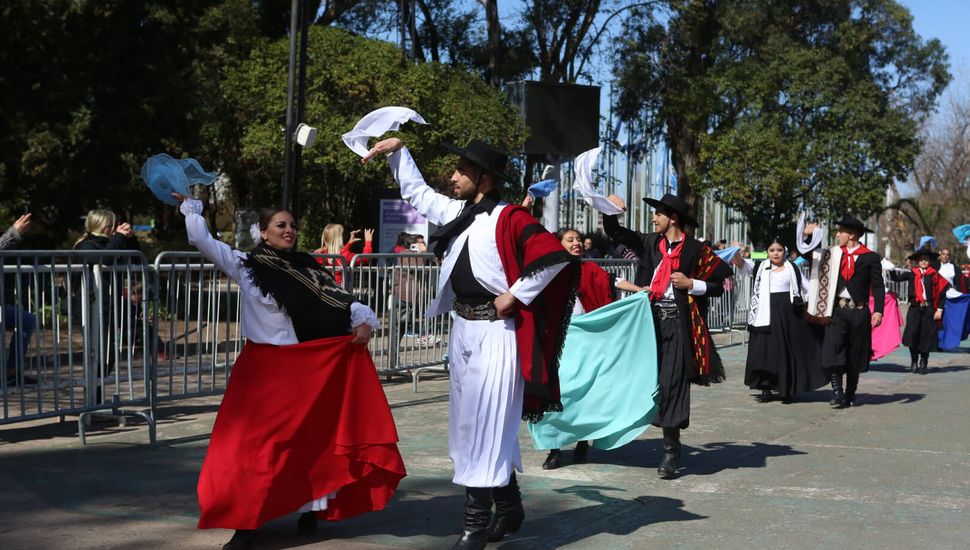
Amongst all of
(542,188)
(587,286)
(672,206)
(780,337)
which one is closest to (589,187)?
(542,188)

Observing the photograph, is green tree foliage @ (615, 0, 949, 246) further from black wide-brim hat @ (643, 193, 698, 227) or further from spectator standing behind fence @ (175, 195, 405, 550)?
spectator standing behind fence @ (175, 195, 405, 550)

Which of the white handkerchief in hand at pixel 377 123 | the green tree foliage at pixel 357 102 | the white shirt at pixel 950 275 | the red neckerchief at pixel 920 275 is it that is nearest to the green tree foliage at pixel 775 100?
the green tree foliage at pixel 357 102

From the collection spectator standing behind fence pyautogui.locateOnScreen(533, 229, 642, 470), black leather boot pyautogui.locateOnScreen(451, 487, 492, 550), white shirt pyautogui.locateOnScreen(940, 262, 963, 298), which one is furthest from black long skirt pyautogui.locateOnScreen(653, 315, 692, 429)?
white shirt pyautogui.locateOnScreen(940, 262, 963, 298)

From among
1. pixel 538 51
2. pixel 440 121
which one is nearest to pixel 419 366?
pixel 440 121

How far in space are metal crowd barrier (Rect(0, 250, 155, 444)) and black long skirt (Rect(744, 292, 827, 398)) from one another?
603cm

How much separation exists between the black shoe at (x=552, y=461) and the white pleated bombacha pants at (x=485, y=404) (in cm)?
232

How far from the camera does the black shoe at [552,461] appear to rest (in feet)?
26.4

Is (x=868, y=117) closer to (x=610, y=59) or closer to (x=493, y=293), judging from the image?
(x=610, y=59)

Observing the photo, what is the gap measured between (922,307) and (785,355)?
18.5 feet

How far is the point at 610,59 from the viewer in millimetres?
32156

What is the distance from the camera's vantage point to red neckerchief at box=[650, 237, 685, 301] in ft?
26.8

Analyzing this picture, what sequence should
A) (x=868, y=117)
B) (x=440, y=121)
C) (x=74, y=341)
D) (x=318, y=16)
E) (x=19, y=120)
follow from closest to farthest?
(x=74, y=341) < (x=19, y=120) < (x=440, y=121) < (x=868, y=117) < (x=318, y=16)

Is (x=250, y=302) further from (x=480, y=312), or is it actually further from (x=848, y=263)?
(x=848, y=263)

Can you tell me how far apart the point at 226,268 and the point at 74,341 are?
3342 millimetres
